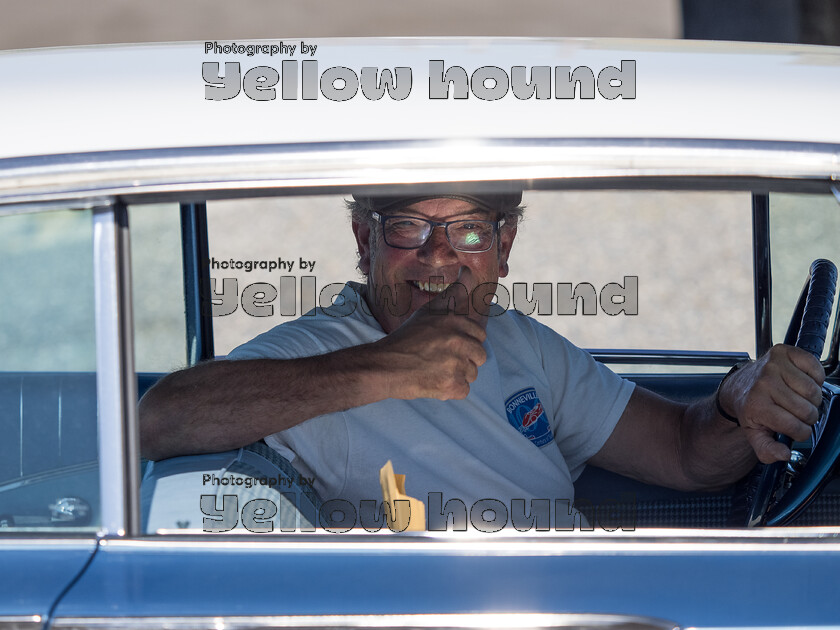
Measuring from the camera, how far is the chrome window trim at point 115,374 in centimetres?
129

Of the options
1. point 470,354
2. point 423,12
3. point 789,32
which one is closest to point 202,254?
point 470,354

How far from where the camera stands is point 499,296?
207cm

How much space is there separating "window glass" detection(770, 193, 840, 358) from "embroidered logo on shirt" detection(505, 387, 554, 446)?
753 millimetres

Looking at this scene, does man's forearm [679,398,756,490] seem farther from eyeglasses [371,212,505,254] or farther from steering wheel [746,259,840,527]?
eyeglasses [371,212,505,254]

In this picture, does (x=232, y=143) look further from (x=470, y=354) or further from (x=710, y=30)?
(x=710, y=30)

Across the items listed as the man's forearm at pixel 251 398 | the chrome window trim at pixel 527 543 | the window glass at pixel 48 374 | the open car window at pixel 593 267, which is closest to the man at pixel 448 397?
the man's forearm at pixel 251 398

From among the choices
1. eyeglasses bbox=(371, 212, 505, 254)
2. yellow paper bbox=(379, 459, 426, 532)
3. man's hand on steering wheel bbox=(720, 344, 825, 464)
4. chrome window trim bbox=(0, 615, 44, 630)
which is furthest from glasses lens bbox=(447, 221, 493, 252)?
chrome window trim bbox=(0, 615, 44, 630)

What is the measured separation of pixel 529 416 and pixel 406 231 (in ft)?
1.70

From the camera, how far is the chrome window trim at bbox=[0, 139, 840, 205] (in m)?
1.27

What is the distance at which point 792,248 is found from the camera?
2.68m

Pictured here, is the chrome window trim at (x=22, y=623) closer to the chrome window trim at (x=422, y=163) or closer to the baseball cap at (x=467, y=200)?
the chrome window trim at (x=422, y=163)

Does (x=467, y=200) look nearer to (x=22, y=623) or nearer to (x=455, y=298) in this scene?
(x=455, y=298)

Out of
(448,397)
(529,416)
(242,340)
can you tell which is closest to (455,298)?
(448,397)

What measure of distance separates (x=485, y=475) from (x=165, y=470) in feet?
2.18
